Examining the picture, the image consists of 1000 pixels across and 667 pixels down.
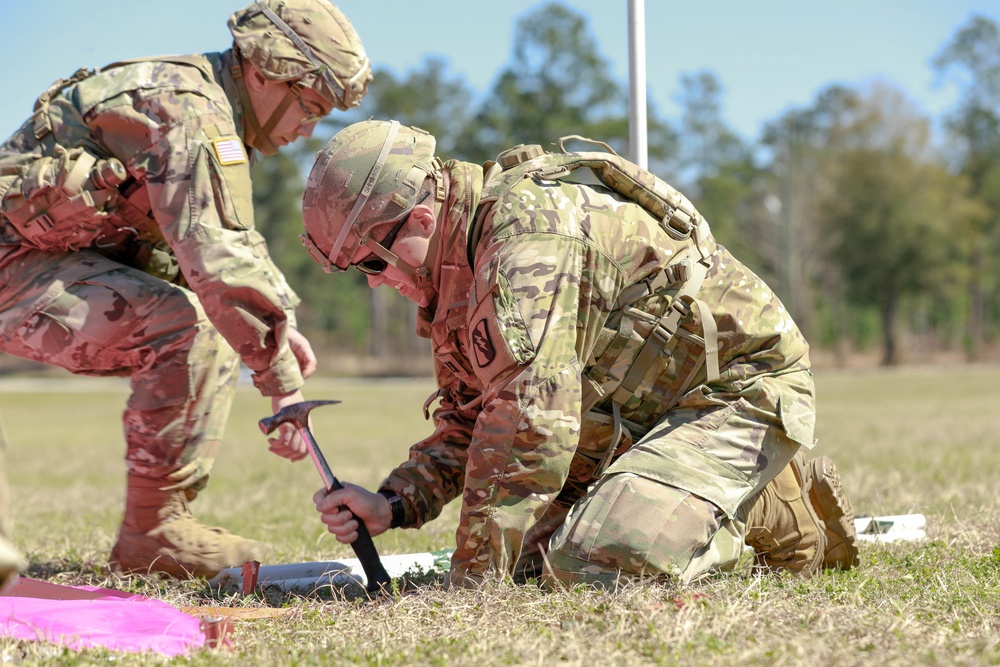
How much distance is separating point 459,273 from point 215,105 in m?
1.42

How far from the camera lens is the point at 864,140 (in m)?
48.6

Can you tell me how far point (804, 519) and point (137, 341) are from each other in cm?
275

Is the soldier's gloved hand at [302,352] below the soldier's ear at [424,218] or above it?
below

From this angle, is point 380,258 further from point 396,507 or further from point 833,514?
point 833,514

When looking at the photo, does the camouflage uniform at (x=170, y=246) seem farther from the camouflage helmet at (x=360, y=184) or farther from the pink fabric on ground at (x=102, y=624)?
the pink fabric on ground at (x=102, y=624)

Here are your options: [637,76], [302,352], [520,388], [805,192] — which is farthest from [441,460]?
[805,192]

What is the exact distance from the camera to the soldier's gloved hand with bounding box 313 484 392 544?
369 cm

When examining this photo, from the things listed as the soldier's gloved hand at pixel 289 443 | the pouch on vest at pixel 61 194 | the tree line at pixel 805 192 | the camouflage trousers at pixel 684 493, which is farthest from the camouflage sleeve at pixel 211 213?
the tree line at pixel 805 192

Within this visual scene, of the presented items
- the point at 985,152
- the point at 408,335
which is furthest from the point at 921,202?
the point at 408,335

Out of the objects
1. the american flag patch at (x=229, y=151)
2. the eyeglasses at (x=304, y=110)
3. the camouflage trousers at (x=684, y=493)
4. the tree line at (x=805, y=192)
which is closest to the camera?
the camouflage trousers at (x=684, y=493)

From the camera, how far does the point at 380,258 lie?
3.53 meters

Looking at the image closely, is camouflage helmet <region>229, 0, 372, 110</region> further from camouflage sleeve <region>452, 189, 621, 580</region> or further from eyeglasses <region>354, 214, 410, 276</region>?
camouflage sleeve <region>452, 189, 621, 580</region>

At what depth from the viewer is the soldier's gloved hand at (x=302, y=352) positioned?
4.61 m

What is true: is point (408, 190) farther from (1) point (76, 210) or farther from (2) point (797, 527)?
(2) point (797, 527)
